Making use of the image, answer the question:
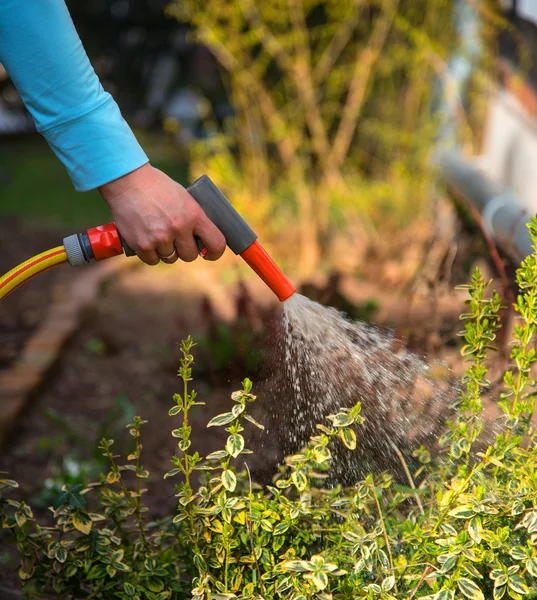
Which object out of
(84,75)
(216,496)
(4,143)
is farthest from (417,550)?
(4,143)

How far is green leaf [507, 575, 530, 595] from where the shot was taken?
1.29m

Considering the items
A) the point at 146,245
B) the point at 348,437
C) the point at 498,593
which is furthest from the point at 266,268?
the point at 498,593

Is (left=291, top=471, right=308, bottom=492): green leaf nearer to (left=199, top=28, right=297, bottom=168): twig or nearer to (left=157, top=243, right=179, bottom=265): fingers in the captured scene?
(left=157, top=243, right=179, bottom=265): fingers

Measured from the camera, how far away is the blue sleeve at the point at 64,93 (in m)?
1.31

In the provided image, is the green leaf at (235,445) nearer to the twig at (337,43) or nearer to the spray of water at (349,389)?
the spray of water at (349,389)

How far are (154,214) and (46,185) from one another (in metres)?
6.42

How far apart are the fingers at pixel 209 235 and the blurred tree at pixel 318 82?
299 cm

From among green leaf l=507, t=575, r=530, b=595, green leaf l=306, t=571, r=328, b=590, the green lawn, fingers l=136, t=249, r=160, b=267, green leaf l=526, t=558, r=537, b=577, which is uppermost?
fingers l=136, t=249, r=160, b=267

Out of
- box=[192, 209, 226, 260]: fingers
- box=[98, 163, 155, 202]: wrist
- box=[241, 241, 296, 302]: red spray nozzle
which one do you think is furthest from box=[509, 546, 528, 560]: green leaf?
box=[98, 163, 155, 202]: wrist

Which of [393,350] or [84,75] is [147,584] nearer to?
[393,350]

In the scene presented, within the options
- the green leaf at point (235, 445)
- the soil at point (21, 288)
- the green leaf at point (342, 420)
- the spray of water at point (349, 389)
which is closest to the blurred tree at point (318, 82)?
the soil at point (21, 288)

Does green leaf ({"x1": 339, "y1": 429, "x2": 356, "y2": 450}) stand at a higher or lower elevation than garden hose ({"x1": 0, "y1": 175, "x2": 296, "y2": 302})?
lower

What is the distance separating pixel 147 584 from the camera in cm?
156

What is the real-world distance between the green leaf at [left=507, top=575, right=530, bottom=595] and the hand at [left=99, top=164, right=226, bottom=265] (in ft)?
2.59
